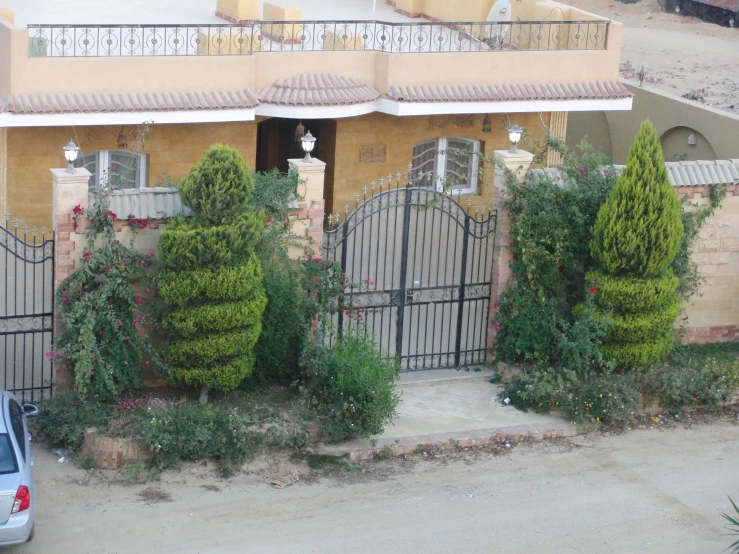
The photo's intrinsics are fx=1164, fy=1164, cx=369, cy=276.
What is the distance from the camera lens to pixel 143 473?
36.9 feet

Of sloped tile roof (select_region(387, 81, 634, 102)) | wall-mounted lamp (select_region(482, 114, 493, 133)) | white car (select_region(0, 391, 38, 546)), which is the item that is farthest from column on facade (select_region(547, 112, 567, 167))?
white car (select_region(0, 391, 38, 546))

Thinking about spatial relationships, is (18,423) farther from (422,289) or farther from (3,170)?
(3,170)

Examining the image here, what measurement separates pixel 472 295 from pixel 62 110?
18.6ft

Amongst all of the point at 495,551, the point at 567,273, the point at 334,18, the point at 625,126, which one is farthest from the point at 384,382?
the point at 625,126

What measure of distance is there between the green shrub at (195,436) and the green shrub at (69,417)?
0.52 meters

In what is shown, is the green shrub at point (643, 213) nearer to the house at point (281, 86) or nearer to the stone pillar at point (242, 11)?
the house at point (281, 86)

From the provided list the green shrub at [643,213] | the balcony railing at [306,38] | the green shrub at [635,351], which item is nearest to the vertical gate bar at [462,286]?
the green shrub at [643,213]

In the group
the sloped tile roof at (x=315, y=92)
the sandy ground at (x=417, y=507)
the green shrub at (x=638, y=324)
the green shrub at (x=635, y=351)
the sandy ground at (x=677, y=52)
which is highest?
the sandy ground at (x=677, y=52)

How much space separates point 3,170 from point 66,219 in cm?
412

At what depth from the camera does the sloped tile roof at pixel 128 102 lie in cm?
1463

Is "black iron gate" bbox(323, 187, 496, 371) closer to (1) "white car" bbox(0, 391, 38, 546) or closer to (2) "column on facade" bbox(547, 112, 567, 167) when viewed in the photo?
(2) "column on facade" bbox(547, 112, 567, 167)

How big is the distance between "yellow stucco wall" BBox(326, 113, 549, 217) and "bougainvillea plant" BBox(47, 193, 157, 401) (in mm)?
5917

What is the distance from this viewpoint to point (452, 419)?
12922 millimetres

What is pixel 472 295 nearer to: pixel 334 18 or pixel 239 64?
pixel 239 64
